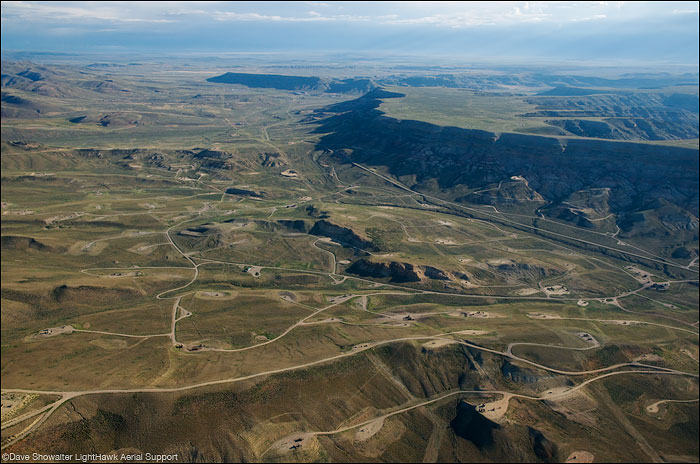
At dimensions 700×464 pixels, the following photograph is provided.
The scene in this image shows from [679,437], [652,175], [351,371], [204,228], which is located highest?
[652,175]

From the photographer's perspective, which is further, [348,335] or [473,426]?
[348,335]

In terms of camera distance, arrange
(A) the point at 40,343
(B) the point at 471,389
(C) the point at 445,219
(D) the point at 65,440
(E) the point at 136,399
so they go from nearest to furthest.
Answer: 1. (D) the point at 65,440
2. (E) the point at 136,399
3. (B) the point at 471,389
4. (A) the point at 40,343
5. (C) the point at 445,219

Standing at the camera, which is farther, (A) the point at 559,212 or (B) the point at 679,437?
(A) the point at 559,212

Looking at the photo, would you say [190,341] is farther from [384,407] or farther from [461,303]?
→ [461,303]

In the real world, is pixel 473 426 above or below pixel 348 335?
below

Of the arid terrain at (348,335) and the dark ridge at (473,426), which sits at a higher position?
the arid terrain at (348,335)

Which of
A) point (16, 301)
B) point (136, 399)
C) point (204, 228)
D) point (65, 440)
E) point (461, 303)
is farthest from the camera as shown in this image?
point (204, 228)

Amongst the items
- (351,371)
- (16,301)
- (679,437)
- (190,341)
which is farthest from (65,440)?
(679,437)

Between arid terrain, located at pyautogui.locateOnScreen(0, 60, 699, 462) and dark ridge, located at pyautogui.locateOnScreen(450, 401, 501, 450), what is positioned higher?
arid terrain, located at pyautogui.locateOnScreen(0, 60, 699, 462)

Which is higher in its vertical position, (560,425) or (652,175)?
(652,175)

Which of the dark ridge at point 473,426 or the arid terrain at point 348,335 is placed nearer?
the arid terrain at point 348,335

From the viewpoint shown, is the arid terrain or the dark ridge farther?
the dark ridge
